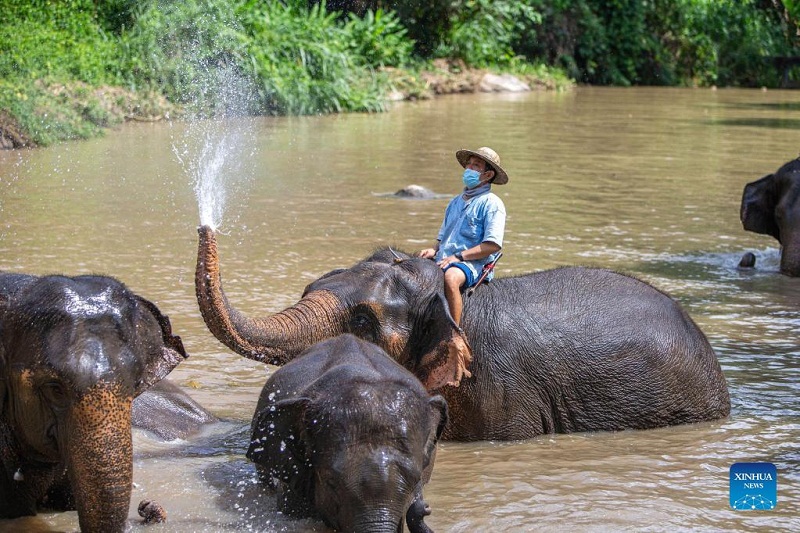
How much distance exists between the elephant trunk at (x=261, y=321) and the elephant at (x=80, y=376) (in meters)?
0.61

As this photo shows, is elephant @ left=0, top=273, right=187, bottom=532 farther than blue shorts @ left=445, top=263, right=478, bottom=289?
No

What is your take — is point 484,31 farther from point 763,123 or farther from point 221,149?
point 221,149

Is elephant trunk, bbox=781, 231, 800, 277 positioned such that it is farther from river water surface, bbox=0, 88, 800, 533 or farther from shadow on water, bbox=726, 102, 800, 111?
shadow on water, bbox=726, 102, 800, 111

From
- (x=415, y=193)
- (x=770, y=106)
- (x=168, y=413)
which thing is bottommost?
(x=770, y=106)

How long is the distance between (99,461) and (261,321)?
1.80 metres

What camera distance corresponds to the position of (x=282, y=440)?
4609 millimetres

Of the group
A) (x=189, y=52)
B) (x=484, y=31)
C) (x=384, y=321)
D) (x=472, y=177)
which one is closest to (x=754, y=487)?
(x=384, y=321)

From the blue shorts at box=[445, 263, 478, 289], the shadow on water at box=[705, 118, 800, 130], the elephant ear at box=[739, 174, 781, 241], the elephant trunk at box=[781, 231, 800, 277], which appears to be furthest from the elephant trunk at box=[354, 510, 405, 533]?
the shadow on water at box=[705, 118, 800, 130]

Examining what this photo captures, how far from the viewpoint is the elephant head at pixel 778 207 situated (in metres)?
10.2


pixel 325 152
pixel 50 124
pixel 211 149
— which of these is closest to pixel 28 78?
pixel 50 124

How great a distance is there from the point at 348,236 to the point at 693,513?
634 cm

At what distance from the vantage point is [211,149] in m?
18.1

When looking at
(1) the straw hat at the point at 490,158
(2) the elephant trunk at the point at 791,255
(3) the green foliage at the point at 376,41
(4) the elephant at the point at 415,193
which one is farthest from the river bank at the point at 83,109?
(1) the straw hat at the point at 490,158

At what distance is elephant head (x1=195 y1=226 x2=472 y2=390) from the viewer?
5.48 meters
